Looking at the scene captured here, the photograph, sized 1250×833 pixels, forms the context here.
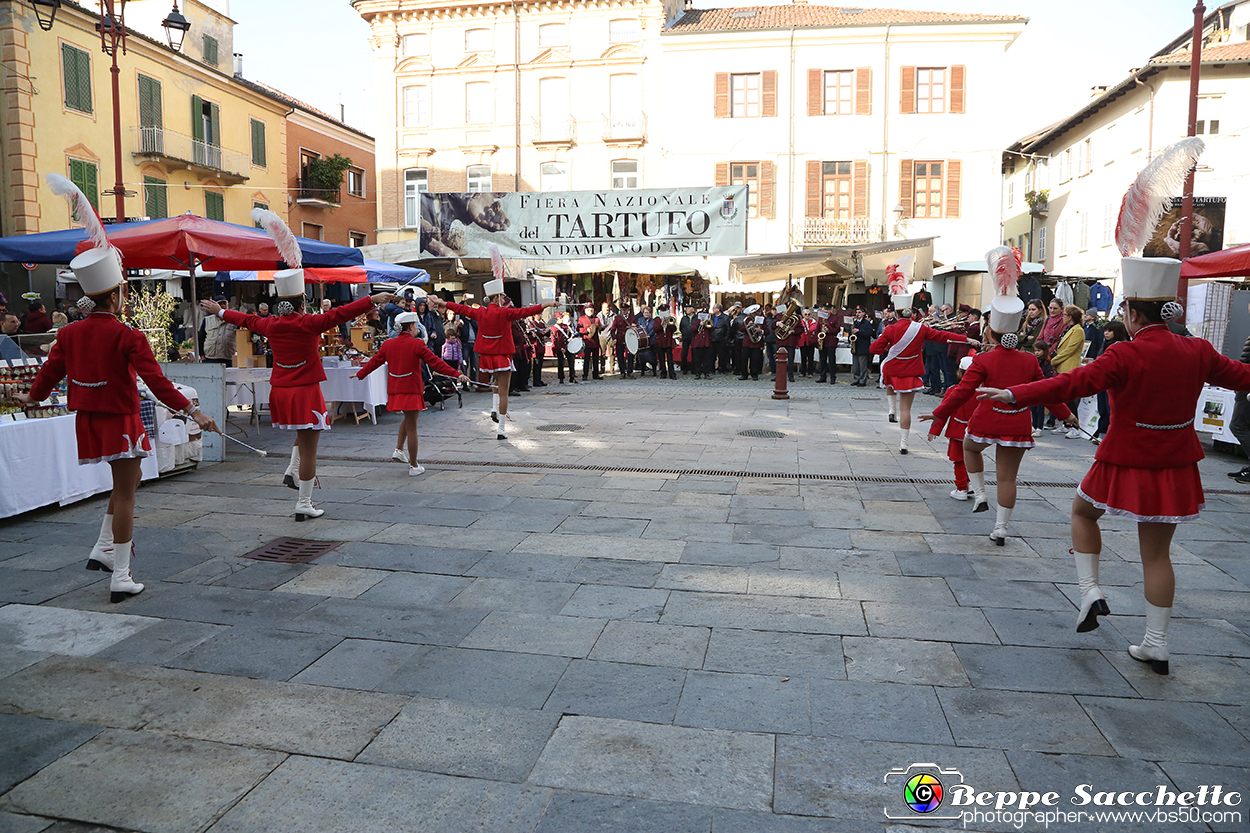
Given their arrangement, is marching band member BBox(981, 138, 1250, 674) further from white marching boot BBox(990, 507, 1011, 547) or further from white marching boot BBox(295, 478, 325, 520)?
white marching boot BBox(295, 478, 325, 520)

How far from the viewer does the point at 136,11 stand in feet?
88.6

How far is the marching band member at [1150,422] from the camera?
13.2 ft

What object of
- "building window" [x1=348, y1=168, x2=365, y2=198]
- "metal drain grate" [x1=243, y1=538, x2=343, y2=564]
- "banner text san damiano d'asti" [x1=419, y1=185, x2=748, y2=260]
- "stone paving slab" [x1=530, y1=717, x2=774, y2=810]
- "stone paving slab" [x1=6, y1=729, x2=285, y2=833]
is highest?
"building window" [x1=348, y1=168, x2=365, y2=198]

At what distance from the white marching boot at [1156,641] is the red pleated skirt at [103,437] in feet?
18.6

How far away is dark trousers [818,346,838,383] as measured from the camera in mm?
20062

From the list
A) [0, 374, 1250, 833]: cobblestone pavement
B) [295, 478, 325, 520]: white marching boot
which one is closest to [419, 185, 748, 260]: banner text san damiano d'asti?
[0, 374, 1250, 833]: cobblestone pavement

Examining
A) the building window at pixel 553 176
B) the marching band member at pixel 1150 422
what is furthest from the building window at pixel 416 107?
the marching band member at pixel 1150 422

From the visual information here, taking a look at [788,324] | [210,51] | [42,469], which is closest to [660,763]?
[42,469]

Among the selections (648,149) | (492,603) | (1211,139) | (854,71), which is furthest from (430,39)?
(492,603)

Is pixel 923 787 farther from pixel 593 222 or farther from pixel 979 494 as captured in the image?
pixel 593 222

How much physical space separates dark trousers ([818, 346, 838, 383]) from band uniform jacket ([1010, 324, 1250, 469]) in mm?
16046

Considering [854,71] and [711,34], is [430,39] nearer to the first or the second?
[711,34]

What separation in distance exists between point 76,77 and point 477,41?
1318 centimetres

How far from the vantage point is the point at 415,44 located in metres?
31.3
